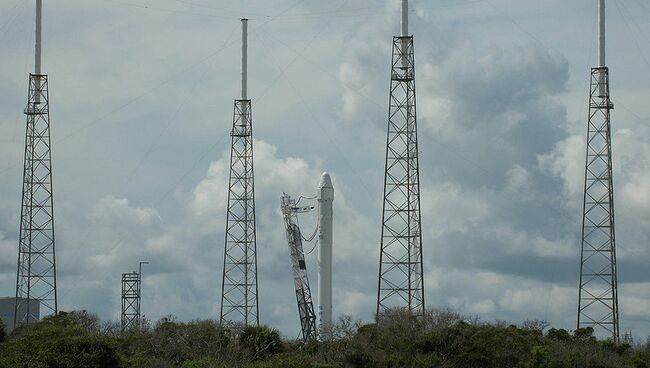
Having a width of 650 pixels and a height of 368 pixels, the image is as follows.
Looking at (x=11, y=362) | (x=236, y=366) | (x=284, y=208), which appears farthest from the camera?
(x=284, y=208)

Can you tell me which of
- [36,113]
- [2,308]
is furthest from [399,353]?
[2,308]

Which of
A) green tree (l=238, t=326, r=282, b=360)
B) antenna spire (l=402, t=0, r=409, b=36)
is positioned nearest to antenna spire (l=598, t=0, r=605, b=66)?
antenna spire (l=402, t=0, r=409, b=36)

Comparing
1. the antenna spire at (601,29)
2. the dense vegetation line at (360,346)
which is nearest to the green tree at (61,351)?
the dense vegetation line at (360,346)

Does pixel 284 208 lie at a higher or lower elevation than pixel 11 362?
higher

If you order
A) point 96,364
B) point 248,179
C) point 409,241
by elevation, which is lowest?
point 96,364

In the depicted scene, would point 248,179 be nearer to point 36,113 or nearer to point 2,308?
point 36,113

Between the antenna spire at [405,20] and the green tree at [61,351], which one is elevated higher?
the antenna spire at [405,20]

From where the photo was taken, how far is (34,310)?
13125 centimetres

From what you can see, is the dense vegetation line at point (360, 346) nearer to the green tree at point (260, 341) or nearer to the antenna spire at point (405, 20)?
the green tree at point (260, 341)

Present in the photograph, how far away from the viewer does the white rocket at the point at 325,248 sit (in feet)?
310

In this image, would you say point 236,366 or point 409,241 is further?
point 409,241

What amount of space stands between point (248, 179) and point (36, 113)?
1351cm

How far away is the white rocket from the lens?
3718 inches

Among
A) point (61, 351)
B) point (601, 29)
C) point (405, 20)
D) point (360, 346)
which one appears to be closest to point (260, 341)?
Result: point (360, 346)
